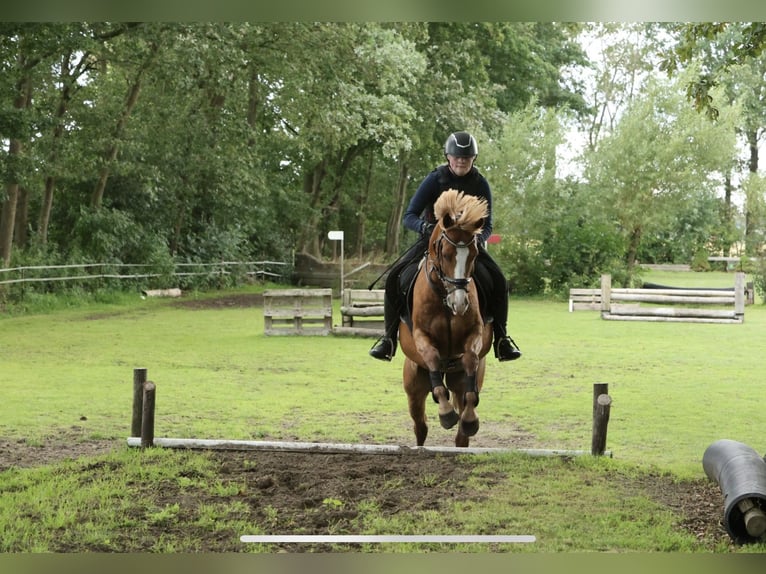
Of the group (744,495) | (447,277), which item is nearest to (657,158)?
(447,277)

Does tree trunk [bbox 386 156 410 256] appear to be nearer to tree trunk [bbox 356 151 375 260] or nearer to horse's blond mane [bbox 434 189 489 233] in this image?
tree trunk [bbox 356 151 375 260]

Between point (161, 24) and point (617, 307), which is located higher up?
point (161, 24)

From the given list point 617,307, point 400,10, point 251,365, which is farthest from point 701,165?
point 400,10

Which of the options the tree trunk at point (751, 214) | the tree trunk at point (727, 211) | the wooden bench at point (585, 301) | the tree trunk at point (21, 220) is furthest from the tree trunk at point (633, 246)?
the tree trunk at point (21, 220)

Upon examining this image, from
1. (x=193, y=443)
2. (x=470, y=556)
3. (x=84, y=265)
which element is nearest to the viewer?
(x=470, y=556)

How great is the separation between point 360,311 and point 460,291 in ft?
24.9

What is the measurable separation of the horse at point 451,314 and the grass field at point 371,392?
0.60 m

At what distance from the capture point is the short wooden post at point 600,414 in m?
5.36

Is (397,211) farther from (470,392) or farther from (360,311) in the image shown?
(470,392)

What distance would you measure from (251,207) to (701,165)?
9084 millimetres

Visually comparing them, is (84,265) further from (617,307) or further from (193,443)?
(193,443)

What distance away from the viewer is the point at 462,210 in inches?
182

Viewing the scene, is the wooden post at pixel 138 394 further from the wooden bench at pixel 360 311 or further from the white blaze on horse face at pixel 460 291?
the wooden bench at pixel 360 311

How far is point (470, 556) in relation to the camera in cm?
454
